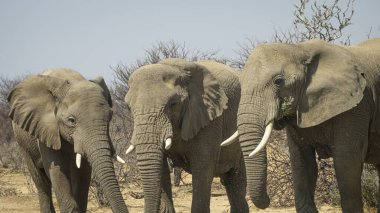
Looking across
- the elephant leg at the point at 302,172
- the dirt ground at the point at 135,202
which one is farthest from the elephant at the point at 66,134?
the dirt ground at the point at 135,202

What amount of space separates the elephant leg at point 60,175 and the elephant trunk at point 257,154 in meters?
2.28

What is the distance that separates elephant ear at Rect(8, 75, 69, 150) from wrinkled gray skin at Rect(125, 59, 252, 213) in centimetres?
112

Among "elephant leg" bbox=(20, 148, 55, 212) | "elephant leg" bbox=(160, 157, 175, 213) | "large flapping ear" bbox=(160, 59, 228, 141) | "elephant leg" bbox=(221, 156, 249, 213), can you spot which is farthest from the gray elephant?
"elephant leg" bbox=(20, 148, 55, 212)

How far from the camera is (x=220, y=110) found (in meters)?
→ 8.15

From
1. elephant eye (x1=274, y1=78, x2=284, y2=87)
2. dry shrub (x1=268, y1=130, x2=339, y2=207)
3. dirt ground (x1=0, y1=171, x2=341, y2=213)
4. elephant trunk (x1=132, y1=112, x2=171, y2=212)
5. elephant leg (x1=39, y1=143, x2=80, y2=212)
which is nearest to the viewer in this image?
elephant eye (x1=274, y1=78, x2=284, y2=87)

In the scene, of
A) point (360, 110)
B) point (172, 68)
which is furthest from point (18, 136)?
point (360, 110)

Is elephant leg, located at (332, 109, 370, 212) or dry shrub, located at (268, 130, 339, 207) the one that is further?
dry shrub, located at (268, 130, 339, 207)

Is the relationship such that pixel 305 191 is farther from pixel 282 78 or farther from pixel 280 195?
pixel 280 195

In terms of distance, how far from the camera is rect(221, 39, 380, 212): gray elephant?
674 centimetres

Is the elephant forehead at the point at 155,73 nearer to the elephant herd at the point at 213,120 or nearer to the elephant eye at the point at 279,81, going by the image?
the elephant herd at the point at 213,120

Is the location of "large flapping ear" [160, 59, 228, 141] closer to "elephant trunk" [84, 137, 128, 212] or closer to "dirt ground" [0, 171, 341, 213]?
"elephant trunk" [84, 137, 128, 212]

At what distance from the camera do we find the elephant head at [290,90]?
263 inches

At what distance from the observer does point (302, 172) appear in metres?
7.37

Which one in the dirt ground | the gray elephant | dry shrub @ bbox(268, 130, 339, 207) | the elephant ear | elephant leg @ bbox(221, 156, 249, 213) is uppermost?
the gray elephant
